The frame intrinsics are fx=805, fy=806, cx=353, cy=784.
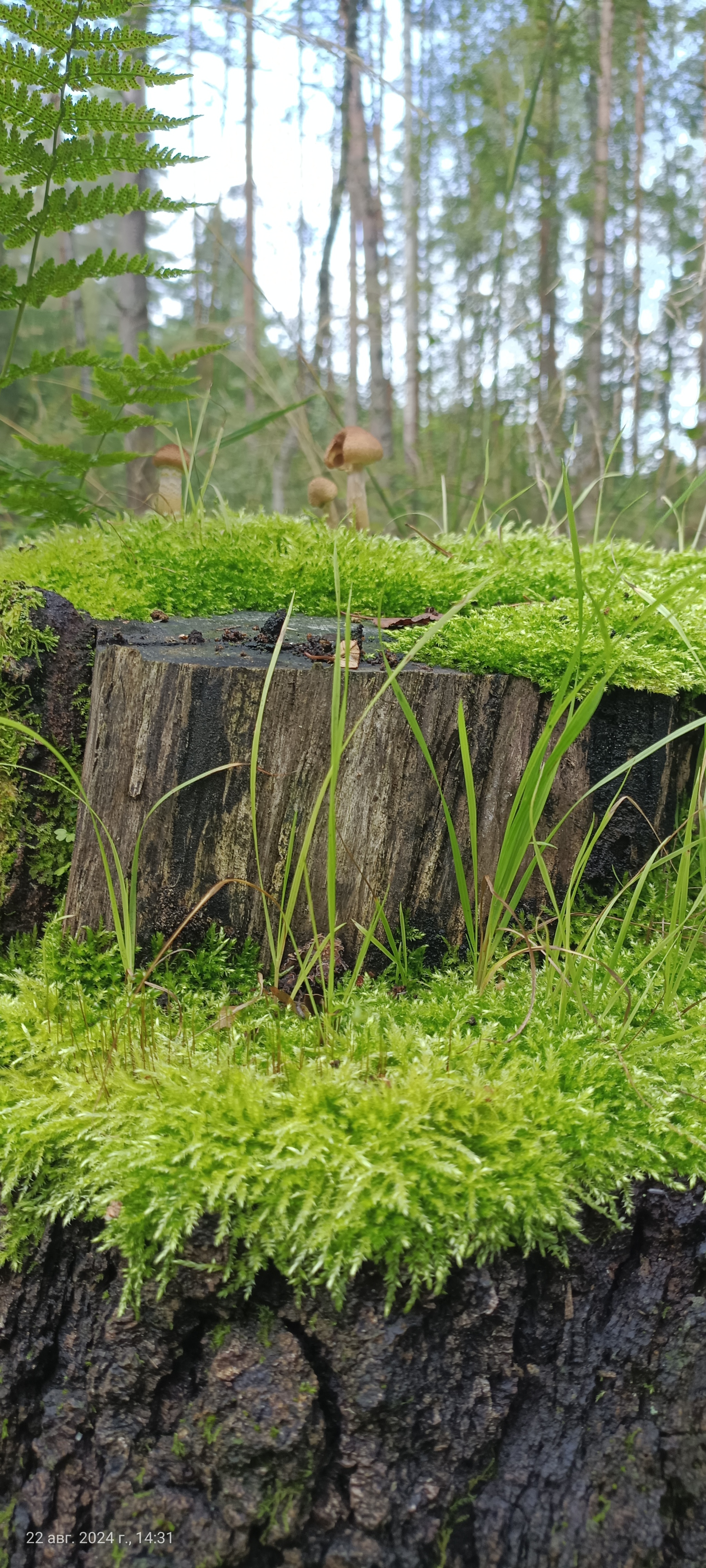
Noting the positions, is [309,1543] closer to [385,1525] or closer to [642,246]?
[385,1525]

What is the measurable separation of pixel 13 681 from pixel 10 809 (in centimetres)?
28

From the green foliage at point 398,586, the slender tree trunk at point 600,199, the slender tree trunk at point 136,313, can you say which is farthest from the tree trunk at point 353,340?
the green foliage at point 398,586

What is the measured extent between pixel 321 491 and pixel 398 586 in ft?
3.76

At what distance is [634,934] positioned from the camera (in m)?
1.92

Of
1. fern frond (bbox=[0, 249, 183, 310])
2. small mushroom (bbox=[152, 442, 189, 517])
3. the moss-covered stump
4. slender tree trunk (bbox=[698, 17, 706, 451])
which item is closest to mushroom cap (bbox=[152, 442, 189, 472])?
small mushroom (bbox=[152, 442, 189, 517])

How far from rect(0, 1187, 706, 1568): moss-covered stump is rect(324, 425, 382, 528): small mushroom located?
240cm

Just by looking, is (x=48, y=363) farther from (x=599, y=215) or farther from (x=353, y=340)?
(x=353, y=340)

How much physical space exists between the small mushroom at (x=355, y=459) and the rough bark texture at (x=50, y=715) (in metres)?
1.34

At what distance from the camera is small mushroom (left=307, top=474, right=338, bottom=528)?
3053 millimetres

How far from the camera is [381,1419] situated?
1.04 meters

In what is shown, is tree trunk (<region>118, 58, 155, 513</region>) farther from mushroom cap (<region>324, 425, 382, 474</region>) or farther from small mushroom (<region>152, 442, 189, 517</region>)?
mushroom cap (<region>324, 425, 382, 474</region>)

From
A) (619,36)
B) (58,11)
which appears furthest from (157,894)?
(619,36)

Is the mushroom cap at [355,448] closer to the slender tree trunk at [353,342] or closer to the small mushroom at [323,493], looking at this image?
the small mushroom at [323,493]

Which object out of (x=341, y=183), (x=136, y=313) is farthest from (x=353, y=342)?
(x=136, y=313)
